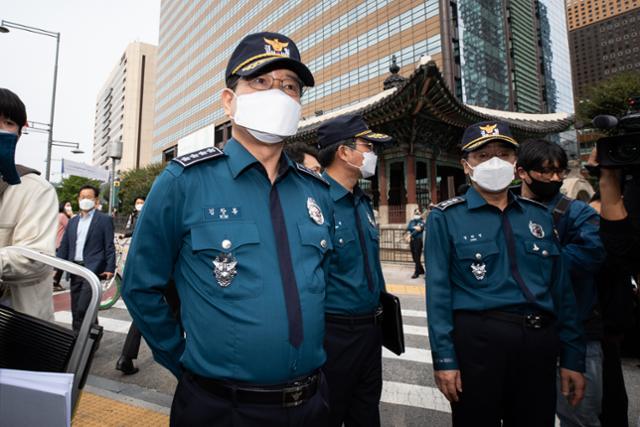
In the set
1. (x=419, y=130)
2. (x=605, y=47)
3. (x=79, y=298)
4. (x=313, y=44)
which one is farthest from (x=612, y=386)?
(x=605, y=47)

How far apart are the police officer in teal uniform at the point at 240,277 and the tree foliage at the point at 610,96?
83.3ft

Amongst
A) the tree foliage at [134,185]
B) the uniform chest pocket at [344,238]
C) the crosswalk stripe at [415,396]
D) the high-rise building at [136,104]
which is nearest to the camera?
the uniform chest pocket at [344,238]

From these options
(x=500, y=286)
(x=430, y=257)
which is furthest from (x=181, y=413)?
(x=500, y=286)

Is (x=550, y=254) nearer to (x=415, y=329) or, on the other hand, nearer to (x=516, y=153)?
(x=516, y=153)

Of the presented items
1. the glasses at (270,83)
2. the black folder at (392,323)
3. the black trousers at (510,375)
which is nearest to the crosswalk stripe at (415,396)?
the black folder at (392,323)

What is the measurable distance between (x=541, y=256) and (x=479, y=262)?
36 centimetres

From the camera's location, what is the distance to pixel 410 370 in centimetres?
409

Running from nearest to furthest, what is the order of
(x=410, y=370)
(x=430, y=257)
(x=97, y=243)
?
1. (x=430, y=257)
2. (x=410, y=370)
3. (x=97, y=243)

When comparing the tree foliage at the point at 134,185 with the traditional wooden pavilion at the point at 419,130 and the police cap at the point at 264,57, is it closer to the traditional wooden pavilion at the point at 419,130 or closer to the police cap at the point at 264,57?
the traditional wooden pavilion at the point at 419,130

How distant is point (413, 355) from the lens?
454 cm

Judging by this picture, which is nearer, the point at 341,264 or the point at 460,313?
the point at 460,313

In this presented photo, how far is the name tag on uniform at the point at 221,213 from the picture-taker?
1.37m

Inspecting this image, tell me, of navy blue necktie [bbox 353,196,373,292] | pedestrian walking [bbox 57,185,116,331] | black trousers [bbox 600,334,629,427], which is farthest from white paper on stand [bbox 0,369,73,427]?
pedestrian walking [bbox 57,185,116,331]

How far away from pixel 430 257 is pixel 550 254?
68 cm
